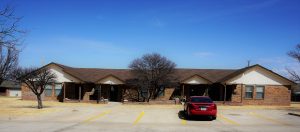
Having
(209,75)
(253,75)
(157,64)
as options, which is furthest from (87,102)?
(253,75)

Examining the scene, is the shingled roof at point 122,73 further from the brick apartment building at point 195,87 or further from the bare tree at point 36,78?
the bare tree at point 36,78

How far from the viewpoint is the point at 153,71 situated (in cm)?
3969

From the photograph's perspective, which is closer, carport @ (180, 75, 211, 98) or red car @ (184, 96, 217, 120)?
red car @ (184, 96, 217, 120)

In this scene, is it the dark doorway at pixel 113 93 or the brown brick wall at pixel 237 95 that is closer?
the brown brick wall at pixel 237 95

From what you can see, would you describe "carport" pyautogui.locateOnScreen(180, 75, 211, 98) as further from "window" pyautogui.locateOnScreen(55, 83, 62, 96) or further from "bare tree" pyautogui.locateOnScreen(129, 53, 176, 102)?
"window" pyautogui.locateOnScreen(55, 83, 62, 96)

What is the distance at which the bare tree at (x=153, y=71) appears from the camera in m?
39.7

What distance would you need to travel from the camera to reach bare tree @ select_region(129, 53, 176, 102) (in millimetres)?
39656

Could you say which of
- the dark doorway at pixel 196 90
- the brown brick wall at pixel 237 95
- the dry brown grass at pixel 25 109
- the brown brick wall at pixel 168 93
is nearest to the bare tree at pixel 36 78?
the dry brown grass at pixel 25 109

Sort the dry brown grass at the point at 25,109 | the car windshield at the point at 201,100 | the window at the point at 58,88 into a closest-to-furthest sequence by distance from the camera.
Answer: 1. the car windshield at the point at 201,100
2. the dry brown grass at the point at 25,109
3. the window at the point at 58,88

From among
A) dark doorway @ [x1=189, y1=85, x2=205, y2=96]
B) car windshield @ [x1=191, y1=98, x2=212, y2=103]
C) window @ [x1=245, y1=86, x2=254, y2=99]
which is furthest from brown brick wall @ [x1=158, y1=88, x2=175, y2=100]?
car windshield @ [x1=191, y1=98, x2=212, y2=103]

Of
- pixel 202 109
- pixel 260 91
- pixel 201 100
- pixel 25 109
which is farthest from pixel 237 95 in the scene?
pixel 25 109

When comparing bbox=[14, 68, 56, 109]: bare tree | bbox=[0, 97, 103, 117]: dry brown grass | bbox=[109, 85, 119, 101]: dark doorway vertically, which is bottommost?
bbox=[0, 97, 103, 117]: dry brown grass

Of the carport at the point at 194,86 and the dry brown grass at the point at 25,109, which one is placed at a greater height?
the carport at the point at 194,86

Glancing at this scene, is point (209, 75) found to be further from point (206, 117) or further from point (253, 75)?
point (206, 117)
